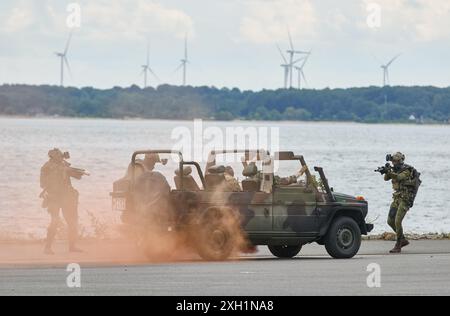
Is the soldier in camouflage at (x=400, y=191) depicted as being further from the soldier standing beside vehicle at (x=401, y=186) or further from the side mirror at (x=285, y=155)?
the side mirror at (x=285, y=155)

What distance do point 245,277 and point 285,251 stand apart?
4.66 metres

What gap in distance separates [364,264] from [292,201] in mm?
1719

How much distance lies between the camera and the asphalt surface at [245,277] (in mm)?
16172

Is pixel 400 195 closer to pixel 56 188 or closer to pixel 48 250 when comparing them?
pixel 56 188

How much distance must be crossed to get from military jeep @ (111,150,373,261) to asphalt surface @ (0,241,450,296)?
37 centimetres

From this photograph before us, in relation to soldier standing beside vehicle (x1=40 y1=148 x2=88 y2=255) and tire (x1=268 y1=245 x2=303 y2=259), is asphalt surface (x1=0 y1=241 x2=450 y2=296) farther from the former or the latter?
soldier standing beside vehicle (x1=40 y1=148 x2=88 y2=255)

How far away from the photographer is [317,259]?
2194cm

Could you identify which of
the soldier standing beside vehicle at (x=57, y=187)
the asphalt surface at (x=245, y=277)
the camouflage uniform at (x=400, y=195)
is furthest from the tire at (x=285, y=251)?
the soldier standing beside vehicle at (x=57, y=187)

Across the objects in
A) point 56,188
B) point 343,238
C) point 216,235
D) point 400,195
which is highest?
point 56,188

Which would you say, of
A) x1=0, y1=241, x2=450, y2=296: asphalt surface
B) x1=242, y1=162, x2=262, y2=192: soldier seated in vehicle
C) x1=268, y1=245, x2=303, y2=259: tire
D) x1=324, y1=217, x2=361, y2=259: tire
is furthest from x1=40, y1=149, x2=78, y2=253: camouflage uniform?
x1=324, y1=217, x2=361, y2=259: tire

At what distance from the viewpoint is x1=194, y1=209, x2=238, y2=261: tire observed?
20812mm

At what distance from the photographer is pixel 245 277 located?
59.2 feet

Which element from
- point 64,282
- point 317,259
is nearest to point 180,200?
point 317,259

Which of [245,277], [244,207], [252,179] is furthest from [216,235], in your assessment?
[245,277]
